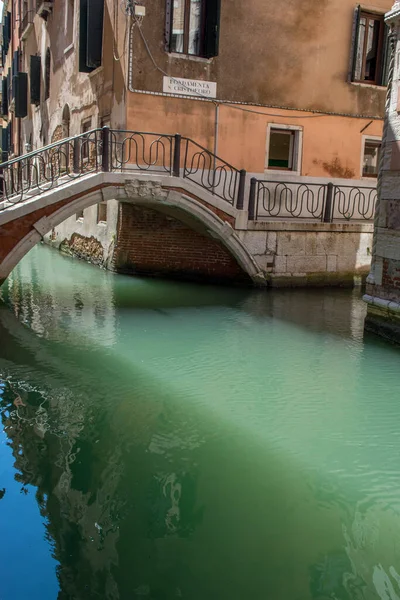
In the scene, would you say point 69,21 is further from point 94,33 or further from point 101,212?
point 101,212

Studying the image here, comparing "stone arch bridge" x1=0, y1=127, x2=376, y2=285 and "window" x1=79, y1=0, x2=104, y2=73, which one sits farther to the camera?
"window" x1=79, y1=0, x2=104, y2=73

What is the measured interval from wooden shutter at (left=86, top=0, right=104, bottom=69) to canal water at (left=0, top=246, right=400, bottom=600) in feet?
18.6

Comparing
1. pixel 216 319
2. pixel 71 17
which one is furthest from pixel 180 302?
pixel 71 17

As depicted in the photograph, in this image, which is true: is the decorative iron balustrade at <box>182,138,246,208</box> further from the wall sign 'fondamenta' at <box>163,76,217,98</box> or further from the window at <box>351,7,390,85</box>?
the window at <box>351,7,390,85</box>

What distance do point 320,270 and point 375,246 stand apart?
3.71 meters

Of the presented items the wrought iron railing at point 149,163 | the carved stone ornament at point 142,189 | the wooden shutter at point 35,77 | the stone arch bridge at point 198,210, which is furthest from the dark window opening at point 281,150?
the wooden shutter at point 35,77

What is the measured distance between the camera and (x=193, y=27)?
1003 centimetres

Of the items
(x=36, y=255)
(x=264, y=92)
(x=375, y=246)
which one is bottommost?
(x=36, y=255)

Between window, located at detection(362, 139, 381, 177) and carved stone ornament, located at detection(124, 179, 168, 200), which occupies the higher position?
window, located at detection(362, 139, 381, 177)

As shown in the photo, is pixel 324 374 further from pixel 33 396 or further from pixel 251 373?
pixel 33 396

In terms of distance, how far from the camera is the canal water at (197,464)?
8.87ft

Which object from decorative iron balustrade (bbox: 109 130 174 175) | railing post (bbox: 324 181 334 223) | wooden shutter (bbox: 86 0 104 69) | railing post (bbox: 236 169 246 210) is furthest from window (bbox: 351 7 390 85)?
wooden shutter (bbox: 86 0 104 69)

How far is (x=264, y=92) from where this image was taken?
1074 centimetres

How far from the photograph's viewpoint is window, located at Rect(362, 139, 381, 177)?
11992mm
